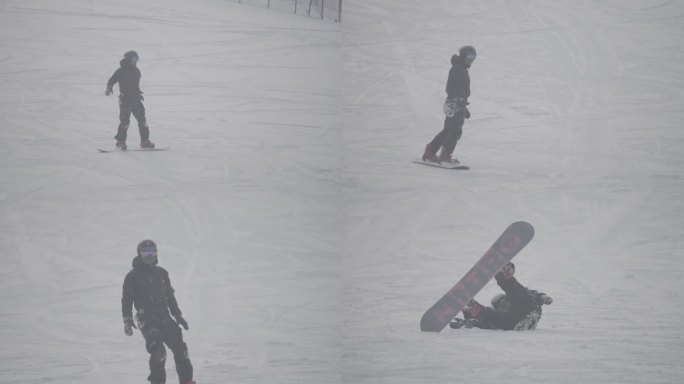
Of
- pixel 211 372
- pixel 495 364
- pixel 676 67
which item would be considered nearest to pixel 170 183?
pixel 211 372

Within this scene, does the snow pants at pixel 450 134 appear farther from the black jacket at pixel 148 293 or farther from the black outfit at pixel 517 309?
the black jacket at pixel 148 293

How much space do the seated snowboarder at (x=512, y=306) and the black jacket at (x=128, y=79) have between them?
10.6 ft

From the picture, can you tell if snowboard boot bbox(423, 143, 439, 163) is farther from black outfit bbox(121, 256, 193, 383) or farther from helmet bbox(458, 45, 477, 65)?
black outfit bbox(121, 256, 193, 383)

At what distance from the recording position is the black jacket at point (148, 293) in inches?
335

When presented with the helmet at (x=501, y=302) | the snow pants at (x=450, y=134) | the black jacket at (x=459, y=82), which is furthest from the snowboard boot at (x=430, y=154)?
the helmet at (x=501, y=302)

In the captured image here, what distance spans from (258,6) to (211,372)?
5.87 meters

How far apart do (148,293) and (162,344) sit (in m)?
0.31

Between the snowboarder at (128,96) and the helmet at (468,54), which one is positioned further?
the snowboarder at (128,96)

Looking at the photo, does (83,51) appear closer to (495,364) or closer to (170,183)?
(170,183)

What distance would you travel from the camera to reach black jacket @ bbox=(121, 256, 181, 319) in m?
8.52

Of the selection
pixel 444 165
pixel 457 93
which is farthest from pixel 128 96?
pixel 457 93

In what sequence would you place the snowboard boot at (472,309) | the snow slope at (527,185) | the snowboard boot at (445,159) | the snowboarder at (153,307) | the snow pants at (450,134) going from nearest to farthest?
1. the snowboarder at (153,307)
2. the snow slope at (527,185)
3. the snowboard boot at (472,309)
4. the snow pants at (450,134)
5. the snowboard boot at (445,159)

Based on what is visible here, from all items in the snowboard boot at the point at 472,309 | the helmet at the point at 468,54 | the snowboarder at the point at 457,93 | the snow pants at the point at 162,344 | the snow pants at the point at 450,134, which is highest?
the helmet at the point at 468,54

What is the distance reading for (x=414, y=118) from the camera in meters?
11.5
